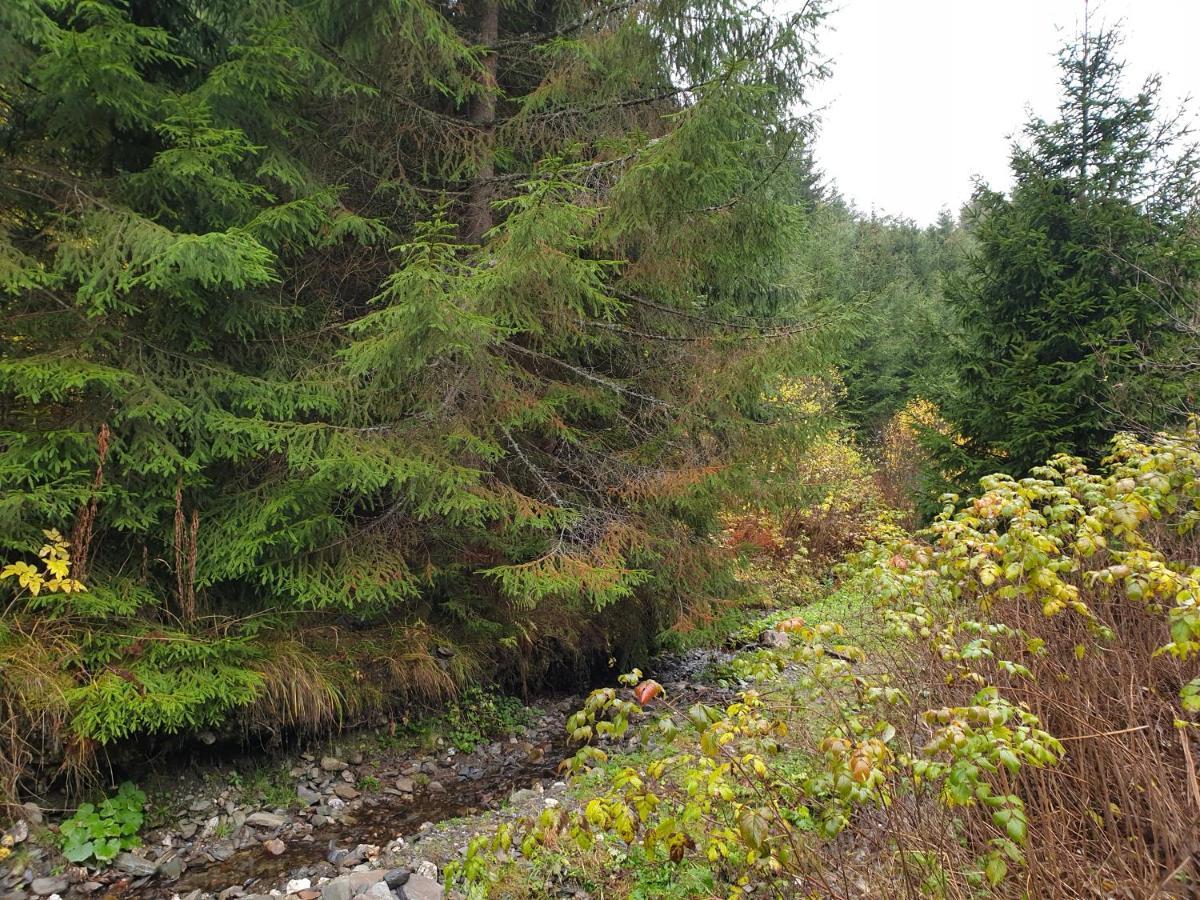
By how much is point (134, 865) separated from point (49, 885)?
1.33ft

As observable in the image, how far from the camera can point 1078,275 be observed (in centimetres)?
845

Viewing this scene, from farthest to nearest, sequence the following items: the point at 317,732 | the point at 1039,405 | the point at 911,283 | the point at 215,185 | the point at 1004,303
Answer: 1. the point at 911,283
2. the point at 1004,303
3. the point at 1039,405
4. the point at 317,732
5. the point at 215,185

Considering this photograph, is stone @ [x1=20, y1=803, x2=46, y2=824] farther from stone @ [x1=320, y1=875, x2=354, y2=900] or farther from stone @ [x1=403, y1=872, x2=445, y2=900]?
stone @ [x1=403, y1=872, x2=445, y2=900]

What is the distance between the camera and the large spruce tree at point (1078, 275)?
25.6 ft

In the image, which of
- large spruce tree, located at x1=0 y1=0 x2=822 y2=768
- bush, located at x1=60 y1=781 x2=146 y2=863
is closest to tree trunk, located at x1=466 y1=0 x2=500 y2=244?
large spruce tree, located at x1=0 y1=0 x2=822 y2=768

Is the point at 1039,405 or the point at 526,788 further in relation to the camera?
the point at 1039,405

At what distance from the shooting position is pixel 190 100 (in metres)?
4.16

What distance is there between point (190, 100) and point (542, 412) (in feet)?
10.5

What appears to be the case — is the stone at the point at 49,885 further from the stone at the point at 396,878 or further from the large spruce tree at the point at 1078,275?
the large spruce tree at the point at 1078,275

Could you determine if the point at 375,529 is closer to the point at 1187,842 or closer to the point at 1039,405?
the point at 1187,842

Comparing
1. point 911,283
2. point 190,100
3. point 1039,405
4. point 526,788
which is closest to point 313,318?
point 190,100

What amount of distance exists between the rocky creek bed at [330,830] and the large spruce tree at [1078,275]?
7402 millimetres

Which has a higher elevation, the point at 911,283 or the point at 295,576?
the point at 911,283

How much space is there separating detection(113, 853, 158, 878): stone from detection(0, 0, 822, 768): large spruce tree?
29.5 inches
